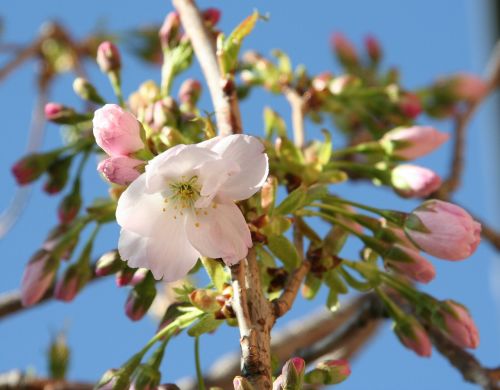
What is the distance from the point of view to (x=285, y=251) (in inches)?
52.2

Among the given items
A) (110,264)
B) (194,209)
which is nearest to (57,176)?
(110,264)

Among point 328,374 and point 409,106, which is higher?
point 409,106

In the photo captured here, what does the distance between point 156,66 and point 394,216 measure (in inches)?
107

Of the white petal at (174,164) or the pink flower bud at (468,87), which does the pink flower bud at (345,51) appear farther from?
the white petal at (174,164)

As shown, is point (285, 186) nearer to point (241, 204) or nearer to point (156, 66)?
point (241, 204)


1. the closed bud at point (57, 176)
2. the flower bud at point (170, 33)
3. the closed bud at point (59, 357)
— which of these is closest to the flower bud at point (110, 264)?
the closed bud at point (57, 176)

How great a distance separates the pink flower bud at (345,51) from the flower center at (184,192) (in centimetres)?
219

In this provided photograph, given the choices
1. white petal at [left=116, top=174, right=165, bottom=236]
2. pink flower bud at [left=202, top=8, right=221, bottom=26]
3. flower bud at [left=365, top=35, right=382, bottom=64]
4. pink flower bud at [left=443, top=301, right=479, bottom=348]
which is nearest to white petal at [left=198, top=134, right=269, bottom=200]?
white petal at [left=116, top=174, right=165, bottom=236]

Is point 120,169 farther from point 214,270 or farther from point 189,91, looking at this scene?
point 189,91

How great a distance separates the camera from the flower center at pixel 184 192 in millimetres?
1194

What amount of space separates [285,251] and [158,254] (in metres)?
0.26

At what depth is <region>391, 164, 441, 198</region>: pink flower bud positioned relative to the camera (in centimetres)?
154

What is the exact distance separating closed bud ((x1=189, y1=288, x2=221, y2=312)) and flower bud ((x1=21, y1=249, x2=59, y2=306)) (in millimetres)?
496

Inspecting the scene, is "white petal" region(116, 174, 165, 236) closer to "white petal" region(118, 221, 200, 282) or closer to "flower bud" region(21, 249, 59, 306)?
"white petal" region(118, 221, 200, 282)
